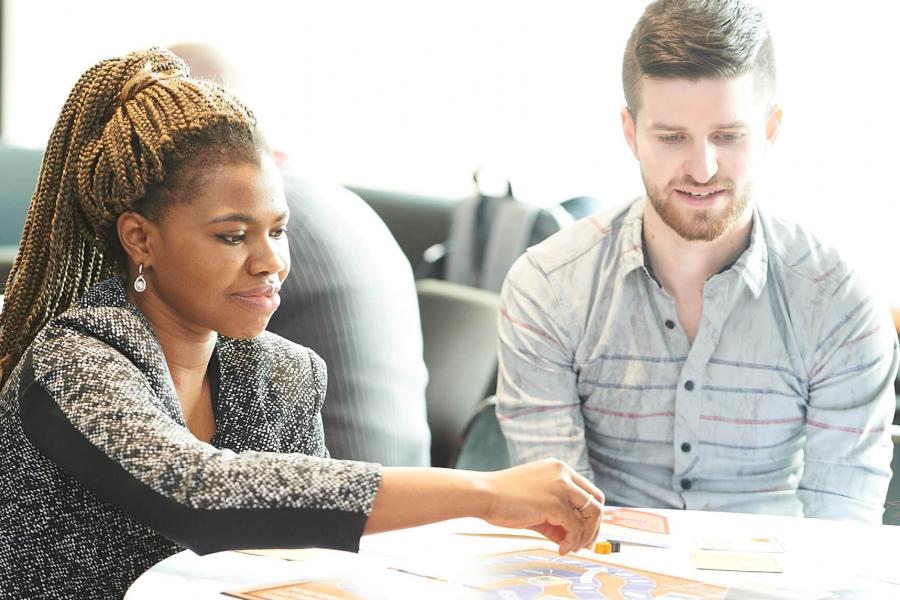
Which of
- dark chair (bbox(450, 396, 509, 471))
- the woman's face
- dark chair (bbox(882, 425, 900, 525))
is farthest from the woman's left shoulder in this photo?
dark chair (bbox(882, 425, 900, 525))

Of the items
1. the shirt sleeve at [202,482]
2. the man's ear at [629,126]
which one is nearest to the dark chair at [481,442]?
the man's ear at [629,126]

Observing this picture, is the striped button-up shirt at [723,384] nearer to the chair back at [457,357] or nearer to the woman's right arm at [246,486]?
the woman's right arm at [246,486]

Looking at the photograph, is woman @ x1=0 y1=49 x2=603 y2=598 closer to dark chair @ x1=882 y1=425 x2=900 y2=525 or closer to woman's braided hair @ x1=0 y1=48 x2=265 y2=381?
woman's braided hair @ x1=0 y1=48 x2=265 y2=381

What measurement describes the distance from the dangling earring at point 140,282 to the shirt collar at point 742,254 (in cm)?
84

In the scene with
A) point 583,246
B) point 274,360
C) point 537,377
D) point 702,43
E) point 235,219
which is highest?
point 702,43

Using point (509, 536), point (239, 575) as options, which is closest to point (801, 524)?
point (509, 536)

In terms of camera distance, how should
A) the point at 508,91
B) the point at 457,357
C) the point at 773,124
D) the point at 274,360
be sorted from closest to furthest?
the point at 274,360
the point at 773,124
the point at 457,357
the point at 508,91

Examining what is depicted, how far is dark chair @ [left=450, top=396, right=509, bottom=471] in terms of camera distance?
2094 millimetres

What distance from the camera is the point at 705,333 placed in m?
1.82

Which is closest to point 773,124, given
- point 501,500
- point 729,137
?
point 729,137

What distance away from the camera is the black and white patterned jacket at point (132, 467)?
3.43 feet

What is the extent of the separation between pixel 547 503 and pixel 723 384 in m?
0.80

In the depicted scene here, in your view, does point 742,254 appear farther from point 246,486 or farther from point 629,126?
point 246,486

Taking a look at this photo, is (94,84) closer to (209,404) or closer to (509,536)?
(209,404)
